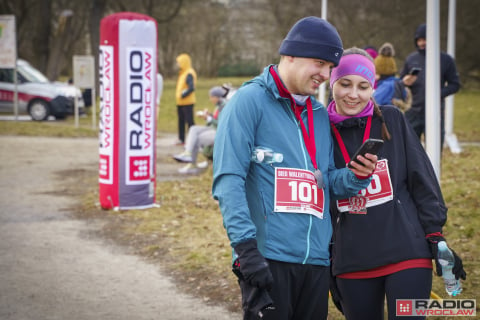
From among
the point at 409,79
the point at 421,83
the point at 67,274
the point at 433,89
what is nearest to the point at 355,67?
the point at 433,89

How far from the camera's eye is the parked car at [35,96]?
79.5 ft

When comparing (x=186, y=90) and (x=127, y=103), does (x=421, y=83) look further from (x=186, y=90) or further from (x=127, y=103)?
(x=186, y=90)

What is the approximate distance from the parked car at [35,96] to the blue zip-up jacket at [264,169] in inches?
854

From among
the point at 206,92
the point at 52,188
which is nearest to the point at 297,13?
the point at 206,92

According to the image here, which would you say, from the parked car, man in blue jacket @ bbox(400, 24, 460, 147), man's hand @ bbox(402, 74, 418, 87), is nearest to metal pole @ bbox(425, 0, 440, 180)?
man's hand @ bbox(402, 74, 418, 87)

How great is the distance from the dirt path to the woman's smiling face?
250cm

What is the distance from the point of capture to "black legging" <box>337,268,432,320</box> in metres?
3.39

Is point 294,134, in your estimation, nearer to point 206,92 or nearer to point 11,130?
point 11,130

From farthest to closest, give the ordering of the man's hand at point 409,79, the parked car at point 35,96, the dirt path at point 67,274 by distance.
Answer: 1. the parked car at point 35,96
2. the man's hand at point 409,79
3. the dirt path at point 67,274

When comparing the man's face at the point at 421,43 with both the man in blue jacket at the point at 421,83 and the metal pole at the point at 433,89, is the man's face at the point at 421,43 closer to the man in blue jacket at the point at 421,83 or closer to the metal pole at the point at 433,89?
the man in blue jacket at the point at 421,83

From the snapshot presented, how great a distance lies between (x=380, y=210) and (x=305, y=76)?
805 mm

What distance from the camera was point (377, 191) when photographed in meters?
3.49

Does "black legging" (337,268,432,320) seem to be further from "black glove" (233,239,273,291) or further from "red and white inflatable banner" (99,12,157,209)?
"red and white inflatable banner" (99,12,157,209)

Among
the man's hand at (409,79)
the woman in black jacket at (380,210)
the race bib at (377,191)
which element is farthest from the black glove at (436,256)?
the man's hand at (409,79)
